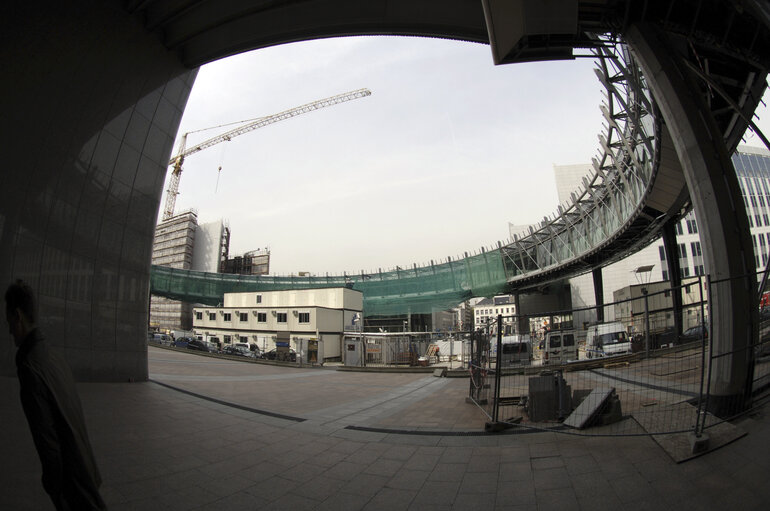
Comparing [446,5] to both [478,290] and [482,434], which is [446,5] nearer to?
[482,434]

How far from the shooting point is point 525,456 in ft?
12.9

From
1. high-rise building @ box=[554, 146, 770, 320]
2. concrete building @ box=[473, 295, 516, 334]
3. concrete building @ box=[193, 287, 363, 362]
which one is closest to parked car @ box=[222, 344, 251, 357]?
concrete building @ box=[193, 287, 363, 362]

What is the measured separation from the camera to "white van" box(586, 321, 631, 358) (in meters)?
5.98

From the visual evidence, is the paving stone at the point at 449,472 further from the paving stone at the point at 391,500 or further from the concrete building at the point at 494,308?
the concrete building at the point at 494,308

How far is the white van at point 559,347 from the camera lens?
19.8 feet

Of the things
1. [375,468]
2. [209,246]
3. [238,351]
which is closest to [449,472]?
[375,468]

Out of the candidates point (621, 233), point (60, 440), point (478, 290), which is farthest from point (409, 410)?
point (478, 290)

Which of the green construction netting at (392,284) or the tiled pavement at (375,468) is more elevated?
the green construction netting at (392,284)

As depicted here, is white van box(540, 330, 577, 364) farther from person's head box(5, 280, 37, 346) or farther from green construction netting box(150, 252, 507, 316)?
green construction netting box(150, 252, 507, 316)

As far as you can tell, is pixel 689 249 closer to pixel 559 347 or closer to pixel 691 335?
pixel 691 335

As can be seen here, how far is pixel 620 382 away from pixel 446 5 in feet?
32.5

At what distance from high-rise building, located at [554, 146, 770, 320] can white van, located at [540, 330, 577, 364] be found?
1878 inches

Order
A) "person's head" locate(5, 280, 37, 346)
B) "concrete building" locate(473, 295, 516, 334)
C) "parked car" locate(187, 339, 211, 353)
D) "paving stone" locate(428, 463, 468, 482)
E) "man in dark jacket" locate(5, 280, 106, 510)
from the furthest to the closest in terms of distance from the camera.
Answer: "concrete building" locate(473, 295, 516, 334) < "parked car" locate(187, 339, 211, 353) < "paving stone" locate(428, 463, 468, 482) < "person's head" locate(5, 280, 37, 346) < "man in dark jacket" locate(5, 280, 106, 510)

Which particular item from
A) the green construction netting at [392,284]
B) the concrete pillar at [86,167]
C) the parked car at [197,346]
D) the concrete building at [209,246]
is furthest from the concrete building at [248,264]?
the concrete pillar at [86,167]
